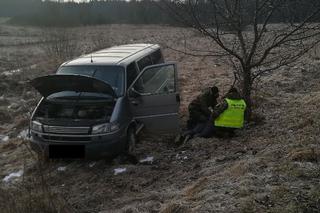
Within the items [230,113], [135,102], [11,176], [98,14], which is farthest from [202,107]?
[98,14]

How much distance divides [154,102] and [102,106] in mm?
1127

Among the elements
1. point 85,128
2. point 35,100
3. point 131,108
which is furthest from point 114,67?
point 35,100

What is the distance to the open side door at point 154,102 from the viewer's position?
8727 mm

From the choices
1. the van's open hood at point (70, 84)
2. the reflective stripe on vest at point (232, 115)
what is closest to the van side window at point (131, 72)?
the van's open hood at point (70, 84)

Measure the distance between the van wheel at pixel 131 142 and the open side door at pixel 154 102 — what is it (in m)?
0.34

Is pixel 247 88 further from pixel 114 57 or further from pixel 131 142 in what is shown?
pixel 114 57

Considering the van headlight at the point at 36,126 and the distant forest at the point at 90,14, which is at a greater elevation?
the distant forest at the point at 90,14

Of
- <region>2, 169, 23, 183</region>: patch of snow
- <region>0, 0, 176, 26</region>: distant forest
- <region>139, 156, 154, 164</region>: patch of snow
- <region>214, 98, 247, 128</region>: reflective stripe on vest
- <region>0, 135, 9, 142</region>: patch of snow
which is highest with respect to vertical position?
<region>0, 0, 176, 26</region>: distant forest

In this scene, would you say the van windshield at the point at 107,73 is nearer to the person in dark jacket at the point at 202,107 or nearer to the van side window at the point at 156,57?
the person in dark jacket at the point at 202,107

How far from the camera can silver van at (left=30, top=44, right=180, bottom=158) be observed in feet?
25.5

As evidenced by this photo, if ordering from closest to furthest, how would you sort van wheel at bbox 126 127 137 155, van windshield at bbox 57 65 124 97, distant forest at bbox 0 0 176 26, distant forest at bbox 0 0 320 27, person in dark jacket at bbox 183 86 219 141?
van wheel at bbox 126 127 137 155
van windshield at bbox 57 65 124 97
person in dark jacket at bbox 183 86 219 141
distant forest at bbox 0 0 320 27
distant forest at bbox 0 0 176 26

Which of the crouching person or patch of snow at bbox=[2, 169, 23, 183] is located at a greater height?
the crouching person

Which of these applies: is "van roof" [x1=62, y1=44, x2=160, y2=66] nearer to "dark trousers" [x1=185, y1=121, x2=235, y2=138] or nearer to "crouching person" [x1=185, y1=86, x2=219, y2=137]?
"crouching person" [x1=185, y1=86, x2=219, y2=137]

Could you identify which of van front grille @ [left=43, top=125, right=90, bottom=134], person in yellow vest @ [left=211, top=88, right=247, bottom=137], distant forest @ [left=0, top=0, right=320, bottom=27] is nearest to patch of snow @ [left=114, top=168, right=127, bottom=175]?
van front grille @ [left=43, top=125, right=90, bottom=134]
